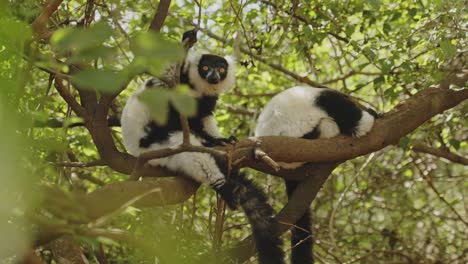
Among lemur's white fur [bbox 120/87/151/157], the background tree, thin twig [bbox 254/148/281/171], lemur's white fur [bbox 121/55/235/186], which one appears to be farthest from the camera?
lemur's white fur [bbox 120/87/151/157]

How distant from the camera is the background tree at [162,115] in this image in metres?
1.65

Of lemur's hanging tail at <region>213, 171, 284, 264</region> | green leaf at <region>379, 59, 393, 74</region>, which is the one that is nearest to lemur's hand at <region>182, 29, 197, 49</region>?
lemur's hanging tail at <region>213, 171, 284, 264</region>

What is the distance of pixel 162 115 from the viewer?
1.29 meters

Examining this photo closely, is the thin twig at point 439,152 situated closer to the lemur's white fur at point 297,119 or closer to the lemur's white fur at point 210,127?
the lemur's white fur at point 297,119

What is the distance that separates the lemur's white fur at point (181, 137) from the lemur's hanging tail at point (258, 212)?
0.40 feet

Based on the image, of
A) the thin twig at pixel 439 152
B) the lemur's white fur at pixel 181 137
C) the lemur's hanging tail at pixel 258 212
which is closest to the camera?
the lemur's hanging tail at pixel 258 212

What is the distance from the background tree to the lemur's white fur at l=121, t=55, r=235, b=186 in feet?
0.53

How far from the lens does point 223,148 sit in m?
4.07

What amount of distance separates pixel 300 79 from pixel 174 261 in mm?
5226

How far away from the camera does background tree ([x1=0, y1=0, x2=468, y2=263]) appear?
1.65 metres

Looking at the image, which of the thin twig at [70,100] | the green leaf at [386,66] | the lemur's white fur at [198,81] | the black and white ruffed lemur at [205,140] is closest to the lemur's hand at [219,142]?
the black and white ruffed lemur at [205,140]

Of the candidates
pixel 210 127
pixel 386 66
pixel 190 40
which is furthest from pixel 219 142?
pixel 386 66

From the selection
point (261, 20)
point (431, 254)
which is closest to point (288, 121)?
point (261, 20)

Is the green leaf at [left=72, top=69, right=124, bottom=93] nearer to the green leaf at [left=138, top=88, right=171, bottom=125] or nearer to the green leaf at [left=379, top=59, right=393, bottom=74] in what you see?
the green leaf at [left=138, top=88, right=171, bottom=125]
